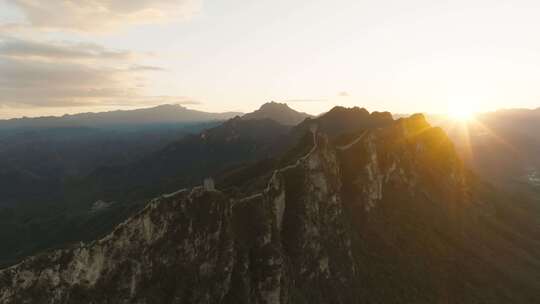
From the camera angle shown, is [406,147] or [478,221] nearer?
[406,147]

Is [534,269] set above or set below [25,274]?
below

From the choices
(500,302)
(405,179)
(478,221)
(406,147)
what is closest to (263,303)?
(500,302)

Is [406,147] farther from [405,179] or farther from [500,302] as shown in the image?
[500,302]

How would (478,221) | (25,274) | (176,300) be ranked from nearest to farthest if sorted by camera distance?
(25,274) → (176,300) → (478,221)

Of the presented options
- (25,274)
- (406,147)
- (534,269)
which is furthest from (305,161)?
(534,269)

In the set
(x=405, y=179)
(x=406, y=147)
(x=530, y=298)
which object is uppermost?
(x=406, y=147)

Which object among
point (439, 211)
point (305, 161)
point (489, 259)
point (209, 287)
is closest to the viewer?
point (209, 287)
